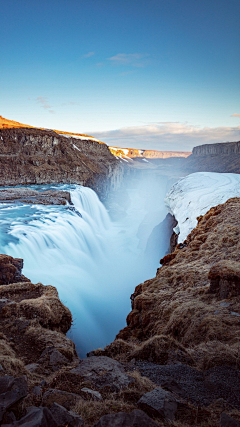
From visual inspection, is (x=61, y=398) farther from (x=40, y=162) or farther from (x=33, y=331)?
(x=40, y=162)

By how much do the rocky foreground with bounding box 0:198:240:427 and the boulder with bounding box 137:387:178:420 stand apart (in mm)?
12

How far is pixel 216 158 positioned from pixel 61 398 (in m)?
124

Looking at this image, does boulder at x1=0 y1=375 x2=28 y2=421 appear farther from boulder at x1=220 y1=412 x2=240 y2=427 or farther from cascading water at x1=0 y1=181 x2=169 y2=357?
cascading water at x1=0 y1=181 x2=169 y2=357

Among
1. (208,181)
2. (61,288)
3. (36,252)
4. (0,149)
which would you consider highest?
(0,149)

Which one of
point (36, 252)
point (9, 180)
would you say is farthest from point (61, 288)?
point (9, 180)

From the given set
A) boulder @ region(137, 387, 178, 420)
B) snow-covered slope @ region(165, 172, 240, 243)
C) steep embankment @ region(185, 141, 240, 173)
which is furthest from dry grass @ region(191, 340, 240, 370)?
steep embankment @ region(185, 141, 240, 173)

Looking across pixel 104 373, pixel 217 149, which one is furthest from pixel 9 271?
pixel 217 149

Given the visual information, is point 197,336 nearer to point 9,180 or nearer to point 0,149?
point 9,180

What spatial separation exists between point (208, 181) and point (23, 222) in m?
19.2

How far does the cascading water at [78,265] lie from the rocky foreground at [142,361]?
11.1 feet

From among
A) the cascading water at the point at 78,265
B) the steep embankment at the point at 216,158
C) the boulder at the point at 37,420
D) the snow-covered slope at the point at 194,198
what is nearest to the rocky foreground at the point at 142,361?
the boulder at the point at 37,420

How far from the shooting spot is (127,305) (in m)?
16.3

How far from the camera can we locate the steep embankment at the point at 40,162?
140 ft

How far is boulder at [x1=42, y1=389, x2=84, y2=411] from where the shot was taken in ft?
9.84
